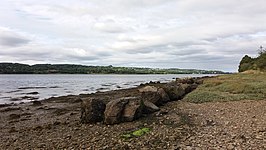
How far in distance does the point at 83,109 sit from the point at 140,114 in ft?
10.6

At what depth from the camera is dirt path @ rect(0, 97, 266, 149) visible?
978cm

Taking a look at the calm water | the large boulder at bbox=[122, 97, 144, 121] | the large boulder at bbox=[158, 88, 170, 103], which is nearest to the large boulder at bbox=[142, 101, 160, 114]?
the large boulder at bbox=[122, 97, 144, 121]

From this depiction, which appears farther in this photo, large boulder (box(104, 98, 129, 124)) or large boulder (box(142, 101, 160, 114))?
large boulder (box(142, 101, 160, 114))

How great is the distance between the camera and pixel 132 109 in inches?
572

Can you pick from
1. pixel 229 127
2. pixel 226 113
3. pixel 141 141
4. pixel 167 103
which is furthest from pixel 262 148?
pixel 167 103

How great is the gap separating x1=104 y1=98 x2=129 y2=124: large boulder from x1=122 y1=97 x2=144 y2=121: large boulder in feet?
0.68

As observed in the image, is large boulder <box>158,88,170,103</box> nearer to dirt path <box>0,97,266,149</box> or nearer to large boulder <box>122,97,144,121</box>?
dirt path <box>0,97,266,149</box>

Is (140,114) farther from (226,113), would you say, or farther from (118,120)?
(226,113)

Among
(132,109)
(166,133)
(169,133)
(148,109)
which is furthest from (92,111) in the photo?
(169,133)

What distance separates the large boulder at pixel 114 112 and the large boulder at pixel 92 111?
686mm

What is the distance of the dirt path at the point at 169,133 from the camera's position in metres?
9.78

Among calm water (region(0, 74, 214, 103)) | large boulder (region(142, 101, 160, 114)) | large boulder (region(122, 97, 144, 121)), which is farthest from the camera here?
calm water (region(0, 74, 214, 103))

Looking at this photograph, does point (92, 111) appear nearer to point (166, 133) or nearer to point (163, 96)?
point (166, 133)

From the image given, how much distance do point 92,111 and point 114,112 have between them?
1473 mm
